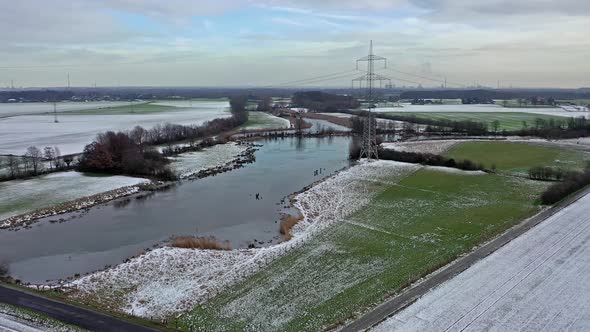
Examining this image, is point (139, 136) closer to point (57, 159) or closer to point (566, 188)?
point (57, 159)

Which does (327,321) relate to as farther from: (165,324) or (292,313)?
(165,324)

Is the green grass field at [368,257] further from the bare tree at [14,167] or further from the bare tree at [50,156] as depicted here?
the bare tree at [50,156]

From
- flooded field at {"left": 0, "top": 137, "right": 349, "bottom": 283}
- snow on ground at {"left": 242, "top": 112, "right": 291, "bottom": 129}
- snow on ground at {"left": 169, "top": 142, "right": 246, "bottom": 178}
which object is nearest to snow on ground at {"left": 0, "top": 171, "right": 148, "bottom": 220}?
flooded field at {"left": 0, "top": 137, "right": 349, "bottom": 283}

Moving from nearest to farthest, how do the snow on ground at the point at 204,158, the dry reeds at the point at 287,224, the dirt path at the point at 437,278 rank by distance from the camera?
the dirt path at the point at 437,278, the dry reeds at the point at 287,224, the snow on ground at the point at 204,158

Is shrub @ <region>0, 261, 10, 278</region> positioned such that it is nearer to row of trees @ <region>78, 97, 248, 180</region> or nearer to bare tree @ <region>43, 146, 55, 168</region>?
row of trees @ <region>78, 97, 248, 180</region>

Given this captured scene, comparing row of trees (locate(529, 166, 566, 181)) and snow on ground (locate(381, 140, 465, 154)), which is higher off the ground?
snow on ground (locate(381, 140, 465, 154))

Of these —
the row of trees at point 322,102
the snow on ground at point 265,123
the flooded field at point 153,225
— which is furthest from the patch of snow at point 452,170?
the row of trees at point 322,102

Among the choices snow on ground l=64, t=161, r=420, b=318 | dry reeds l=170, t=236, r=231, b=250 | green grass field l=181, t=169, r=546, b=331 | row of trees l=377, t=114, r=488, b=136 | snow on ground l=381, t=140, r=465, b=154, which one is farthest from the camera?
row of trees l=377, t=114, r=488, b=136
